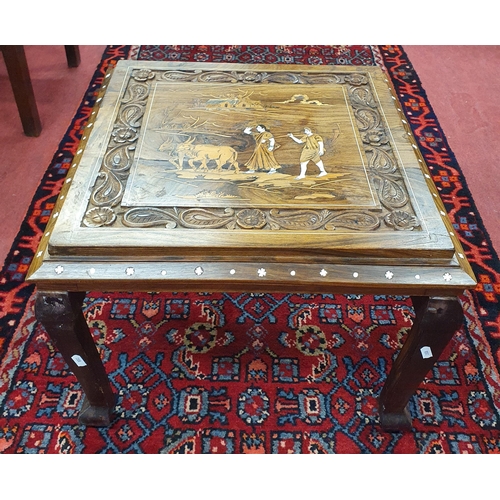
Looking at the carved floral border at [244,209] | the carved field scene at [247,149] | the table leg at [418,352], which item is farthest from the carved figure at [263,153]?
the table leg at [418,352]

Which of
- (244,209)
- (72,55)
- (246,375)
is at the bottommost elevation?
(246,375)

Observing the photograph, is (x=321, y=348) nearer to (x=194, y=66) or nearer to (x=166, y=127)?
(x=166, y=127)

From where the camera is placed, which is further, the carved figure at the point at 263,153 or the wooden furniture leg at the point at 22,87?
the wooden furniture leg at the point at 22,87

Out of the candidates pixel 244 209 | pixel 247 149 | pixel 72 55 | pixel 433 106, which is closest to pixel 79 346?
pixel 244 209

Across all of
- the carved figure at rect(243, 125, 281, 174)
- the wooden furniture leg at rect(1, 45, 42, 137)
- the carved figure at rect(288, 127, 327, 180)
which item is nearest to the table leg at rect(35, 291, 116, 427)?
the carved figure at rect(243, 125, 281, 174)

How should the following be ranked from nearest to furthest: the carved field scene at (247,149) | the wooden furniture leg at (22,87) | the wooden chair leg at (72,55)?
the carved field scene at (247,149) < the wooden furniture leg at (22,87) < the wooden chair leg at (72,55)

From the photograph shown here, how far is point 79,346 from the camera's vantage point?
1321 millimetres

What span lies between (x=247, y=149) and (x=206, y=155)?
13 centimetres

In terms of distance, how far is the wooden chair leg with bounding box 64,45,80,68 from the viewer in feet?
10.1

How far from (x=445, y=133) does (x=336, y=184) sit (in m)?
1.76

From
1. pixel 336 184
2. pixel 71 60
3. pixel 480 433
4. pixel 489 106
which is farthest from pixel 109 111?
pixel 489 106

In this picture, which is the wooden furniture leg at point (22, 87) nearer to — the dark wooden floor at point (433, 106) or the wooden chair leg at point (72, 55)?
the dark wooden floor at point (433, 106)

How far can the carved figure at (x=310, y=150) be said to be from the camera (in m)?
1.43

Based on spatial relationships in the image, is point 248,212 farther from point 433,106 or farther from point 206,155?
point 433,106
